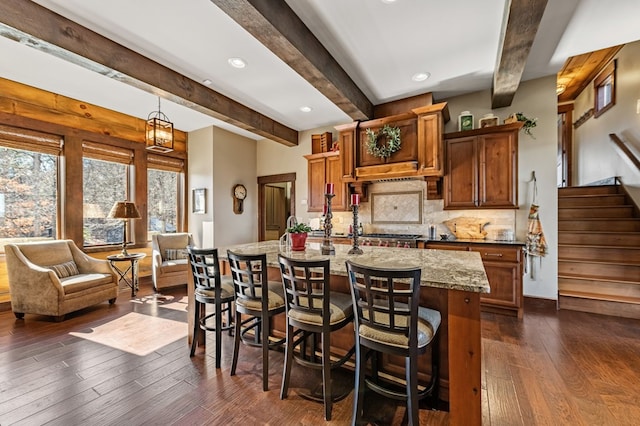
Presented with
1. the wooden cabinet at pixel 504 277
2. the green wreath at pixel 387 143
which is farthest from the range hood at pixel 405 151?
the wooden cabinet at pixel 504 277

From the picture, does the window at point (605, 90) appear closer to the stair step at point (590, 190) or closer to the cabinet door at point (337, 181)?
the stair step at point (590, 190)

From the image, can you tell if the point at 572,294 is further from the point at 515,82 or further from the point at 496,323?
the point at 515,82

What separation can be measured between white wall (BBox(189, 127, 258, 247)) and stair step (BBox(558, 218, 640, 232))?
19.3 feet

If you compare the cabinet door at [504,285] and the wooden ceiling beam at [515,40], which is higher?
the wooden ceiling beam at [515,40]

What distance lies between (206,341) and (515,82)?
4425 millimetres

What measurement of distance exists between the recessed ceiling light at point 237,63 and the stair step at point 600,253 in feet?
16.7

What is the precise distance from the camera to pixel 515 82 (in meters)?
3.19

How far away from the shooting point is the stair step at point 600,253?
12.2 feet

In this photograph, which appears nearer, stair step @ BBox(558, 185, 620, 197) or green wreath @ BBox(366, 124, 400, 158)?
green wreath @ BBox(366, 124, 400, 158)

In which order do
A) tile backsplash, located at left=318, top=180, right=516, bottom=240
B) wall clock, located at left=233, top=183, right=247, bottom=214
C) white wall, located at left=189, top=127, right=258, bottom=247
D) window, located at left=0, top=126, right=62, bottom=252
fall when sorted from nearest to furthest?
window, located at left=0, top=126, right=62, bottom=252, tile backsplash, located at left=318, top=180, right=516, bottom=240, white wall, located at left=189, top=127, right=258, bottom=247, wall clock, located at left=233, top=183, right=247, bottom=214

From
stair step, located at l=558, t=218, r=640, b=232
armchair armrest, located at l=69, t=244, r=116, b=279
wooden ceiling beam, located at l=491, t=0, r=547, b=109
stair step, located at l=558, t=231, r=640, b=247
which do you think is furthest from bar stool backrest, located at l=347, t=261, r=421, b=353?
stair step, located at l=558, t=218, r=640, b=232

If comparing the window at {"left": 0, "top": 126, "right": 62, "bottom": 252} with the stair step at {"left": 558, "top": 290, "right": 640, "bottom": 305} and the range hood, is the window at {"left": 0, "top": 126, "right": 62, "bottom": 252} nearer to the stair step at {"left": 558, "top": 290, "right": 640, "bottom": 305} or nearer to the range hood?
the range hood

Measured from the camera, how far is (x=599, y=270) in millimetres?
3750

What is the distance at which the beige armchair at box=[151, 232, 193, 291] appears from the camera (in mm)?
4473
